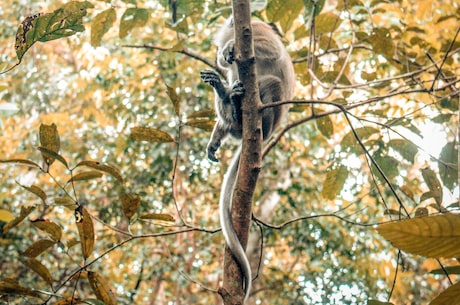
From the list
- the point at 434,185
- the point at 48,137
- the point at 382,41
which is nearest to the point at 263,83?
the point at 382,41

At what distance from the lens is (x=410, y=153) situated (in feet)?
8.21

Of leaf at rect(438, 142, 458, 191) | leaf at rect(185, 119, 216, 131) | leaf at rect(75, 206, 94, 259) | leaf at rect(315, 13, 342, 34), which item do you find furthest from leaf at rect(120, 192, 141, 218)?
leaf at rect(315, 13, 342, 34)

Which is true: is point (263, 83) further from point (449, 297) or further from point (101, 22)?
point (449, 297)

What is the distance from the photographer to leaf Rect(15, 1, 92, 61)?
1516mm

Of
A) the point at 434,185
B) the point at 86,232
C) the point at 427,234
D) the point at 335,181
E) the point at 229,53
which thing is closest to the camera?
the point at 427,234

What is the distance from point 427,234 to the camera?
63cm

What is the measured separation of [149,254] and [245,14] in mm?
5519

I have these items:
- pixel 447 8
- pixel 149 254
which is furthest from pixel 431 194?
pixel 149 254

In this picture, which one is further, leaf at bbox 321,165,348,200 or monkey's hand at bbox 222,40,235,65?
monkey's hand at bbox 222,40,235,65

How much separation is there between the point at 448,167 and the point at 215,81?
146 cm

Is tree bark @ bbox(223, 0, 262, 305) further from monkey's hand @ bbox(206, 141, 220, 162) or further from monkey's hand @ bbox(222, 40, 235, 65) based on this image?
monkey's hand @ bbox(206, 141, 220, 162)

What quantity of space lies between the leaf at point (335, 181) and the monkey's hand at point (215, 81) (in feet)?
2.96

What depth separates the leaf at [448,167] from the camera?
2.15m

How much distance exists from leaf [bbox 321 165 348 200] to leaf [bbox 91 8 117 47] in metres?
1.55
